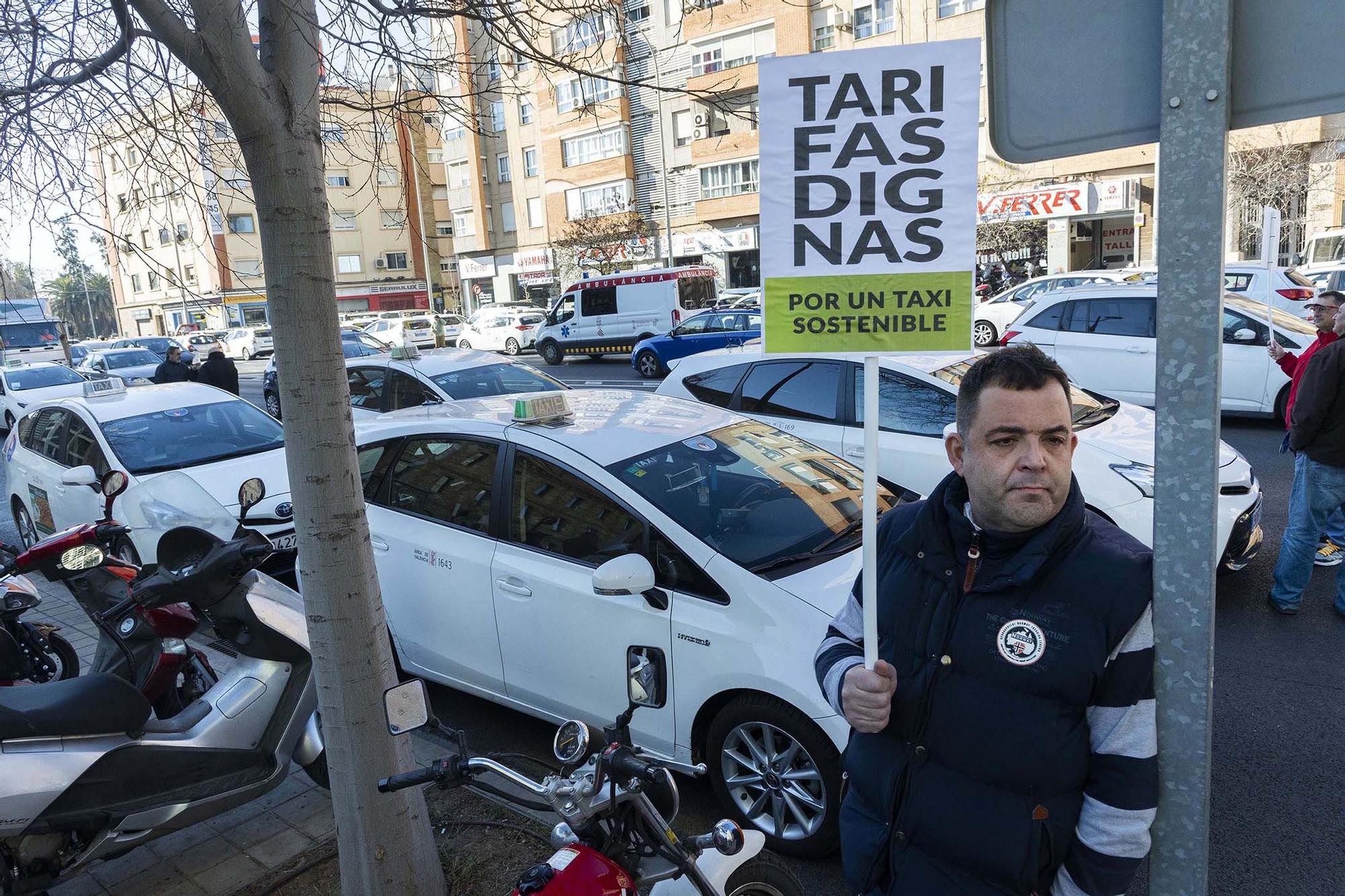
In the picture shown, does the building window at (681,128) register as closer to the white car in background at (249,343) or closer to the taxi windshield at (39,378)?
the white car in background at (249,343)

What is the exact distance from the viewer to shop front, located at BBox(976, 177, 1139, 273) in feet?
97.8

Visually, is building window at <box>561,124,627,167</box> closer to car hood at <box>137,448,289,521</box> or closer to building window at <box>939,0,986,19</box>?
building window at <box>939,0,986,19</box>

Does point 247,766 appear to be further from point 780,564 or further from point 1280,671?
point 1280,671

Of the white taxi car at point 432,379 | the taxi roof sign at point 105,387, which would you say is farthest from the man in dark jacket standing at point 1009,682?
the taxi roof sign at point 105,387

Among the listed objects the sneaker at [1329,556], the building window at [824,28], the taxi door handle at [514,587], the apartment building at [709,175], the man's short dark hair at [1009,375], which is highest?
the building window at [824,28]

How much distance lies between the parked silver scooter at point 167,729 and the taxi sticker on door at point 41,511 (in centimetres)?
449

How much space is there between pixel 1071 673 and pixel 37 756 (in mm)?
3203

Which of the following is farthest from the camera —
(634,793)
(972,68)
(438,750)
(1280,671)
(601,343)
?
(601,343)

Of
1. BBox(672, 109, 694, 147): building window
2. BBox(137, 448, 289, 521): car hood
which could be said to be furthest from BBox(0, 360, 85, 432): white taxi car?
BBox(672, 109, 694, 147): building window

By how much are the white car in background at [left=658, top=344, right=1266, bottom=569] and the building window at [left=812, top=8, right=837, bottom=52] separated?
31237 mm

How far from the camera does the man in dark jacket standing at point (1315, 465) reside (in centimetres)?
512

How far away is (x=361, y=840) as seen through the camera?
2963 millimetres

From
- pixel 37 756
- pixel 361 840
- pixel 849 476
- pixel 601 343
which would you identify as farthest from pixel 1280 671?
pixel 601 343

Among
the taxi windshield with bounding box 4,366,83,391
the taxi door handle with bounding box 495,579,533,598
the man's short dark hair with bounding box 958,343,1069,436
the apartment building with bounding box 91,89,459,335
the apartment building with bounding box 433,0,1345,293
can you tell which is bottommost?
the taxi door handle with bounding box 495,579,533,598
